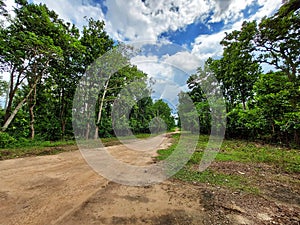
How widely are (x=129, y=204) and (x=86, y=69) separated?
47.7ft

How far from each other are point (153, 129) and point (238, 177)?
83.2 feet

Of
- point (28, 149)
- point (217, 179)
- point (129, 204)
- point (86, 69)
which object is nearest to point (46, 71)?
point (86, 69)

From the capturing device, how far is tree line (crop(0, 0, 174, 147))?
27.1ft

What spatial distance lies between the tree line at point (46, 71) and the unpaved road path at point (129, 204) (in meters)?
7.84

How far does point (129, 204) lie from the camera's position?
2.38 metres

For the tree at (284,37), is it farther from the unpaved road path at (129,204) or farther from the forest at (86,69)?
the unpaved road path at (129,204)

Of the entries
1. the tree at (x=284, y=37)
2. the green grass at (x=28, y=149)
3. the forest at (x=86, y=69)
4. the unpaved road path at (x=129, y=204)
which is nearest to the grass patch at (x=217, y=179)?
the unpaved road path at (x=129, y=204)

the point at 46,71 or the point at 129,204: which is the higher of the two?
the point at 46,71

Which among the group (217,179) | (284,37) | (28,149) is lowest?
(217,179)

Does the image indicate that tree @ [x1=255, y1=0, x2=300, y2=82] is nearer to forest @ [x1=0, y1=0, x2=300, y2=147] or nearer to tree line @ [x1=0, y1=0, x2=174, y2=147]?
forest @ [x1=0, y1=0, x2=300, y2=147]

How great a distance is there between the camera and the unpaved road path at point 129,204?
6.48 feet

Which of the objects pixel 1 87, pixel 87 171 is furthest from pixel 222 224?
pixel 1 87

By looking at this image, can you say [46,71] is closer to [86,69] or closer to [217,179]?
[86,69]

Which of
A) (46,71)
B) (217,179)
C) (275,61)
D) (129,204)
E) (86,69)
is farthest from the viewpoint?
(86,69)
